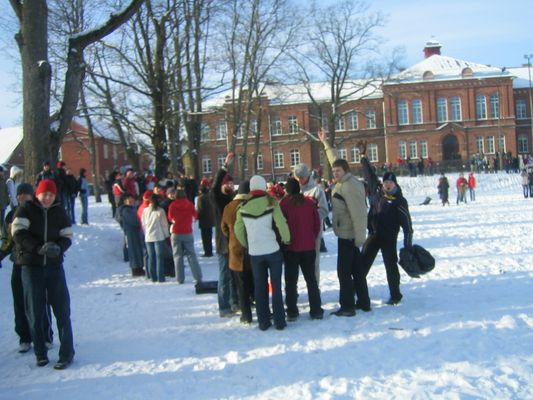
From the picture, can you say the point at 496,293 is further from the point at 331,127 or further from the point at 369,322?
the point at 331,127

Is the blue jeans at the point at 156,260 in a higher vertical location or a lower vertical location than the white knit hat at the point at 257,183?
lower

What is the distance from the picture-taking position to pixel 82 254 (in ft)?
43.4

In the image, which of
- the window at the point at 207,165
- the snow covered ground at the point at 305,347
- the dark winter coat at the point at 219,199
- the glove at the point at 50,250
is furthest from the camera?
the window at the point at 207,165

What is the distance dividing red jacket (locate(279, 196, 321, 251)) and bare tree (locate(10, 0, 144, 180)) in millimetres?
5655

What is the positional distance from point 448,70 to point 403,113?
730 cm

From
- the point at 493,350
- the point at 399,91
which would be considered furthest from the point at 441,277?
the point at 399,91

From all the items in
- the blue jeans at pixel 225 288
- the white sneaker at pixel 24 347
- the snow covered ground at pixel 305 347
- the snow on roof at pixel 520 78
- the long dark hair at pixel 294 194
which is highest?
the snow on roof at pixel 520 78

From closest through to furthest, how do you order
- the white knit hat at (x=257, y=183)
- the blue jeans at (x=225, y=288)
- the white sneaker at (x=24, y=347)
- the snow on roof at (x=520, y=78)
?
the white sneaker at (x=24, y=347), the white knit hat at (x=257, y=183), the blue jeans at (x=225, y=288), the snow on roof at (x=520, y=78)

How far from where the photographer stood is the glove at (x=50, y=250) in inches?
220

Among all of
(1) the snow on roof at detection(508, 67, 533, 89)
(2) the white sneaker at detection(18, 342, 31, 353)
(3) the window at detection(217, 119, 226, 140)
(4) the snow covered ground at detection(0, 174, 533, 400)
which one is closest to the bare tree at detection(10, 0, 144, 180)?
(4) the snow covered ground at detection(0, 174, 533, 400)

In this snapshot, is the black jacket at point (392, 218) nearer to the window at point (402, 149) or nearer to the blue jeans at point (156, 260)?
the blue jeans at point (156, 260)

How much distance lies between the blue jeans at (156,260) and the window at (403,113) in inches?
2289

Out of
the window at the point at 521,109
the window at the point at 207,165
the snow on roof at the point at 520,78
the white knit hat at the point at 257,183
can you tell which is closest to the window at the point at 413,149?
the window at the point at 521,109

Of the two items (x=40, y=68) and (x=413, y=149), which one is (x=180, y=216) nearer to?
(x=40, y=68)
